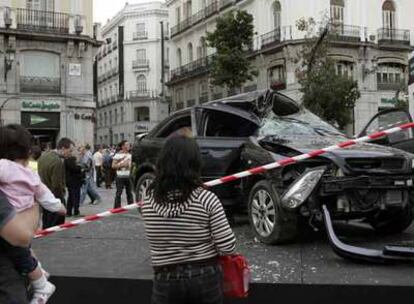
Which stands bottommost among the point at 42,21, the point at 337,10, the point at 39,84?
the point at 39,84

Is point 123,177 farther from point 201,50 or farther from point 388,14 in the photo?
point 201,50

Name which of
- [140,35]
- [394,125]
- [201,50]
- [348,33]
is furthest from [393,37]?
[140,35]

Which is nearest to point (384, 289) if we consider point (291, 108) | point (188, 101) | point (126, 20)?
point (291, 108)

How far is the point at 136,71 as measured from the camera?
79.5 metres

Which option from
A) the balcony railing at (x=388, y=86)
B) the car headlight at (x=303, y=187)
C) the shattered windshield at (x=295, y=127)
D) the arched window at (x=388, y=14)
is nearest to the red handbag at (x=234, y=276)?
the car headlight at (x=303, y=187)

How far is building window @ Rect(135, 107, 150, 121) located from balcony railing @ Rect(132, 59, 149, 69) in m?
5.33

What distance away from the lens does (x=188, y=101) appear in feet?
197

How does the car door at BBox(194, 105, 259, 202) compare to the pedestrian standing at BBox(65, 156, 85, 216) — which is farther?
the pedestrian standing at BBox(65, 156, 85, 216)

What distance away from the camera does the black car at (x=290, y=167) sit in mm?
6531

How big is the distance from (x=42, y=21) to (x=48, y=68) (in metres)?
2.83

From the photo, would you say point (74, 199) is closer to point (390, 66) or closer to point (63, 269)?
point (63, 269)

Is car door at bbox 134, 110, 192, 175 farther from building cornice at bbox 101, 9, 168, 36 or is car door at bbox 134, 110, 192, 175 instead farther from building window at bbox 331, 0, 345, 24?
building cornice at bbox 101, 9, 168, 36

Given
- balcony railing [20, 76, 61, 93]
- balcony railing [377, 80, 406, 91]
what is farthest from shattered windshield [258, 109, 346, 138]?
balcony railing [377, 80, 406, 91]

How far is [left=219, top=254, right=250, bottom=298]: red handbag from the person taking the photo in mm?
3879
